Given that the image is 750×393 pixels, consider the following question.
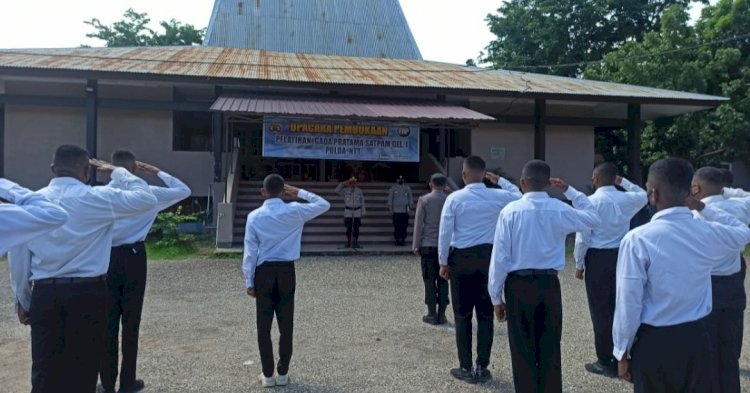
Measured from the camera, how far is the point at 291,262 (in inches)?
211

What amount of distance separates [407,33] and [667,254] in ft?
77.3

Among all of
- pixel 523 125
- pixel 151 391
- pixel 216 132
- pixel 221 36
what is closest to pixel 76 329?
pixel 151 391

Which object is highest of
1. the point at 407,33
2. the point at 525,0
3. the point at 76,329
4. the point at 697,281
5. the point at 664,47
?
the point at 525,0

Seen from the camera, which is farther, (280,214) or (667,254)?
(280,214)

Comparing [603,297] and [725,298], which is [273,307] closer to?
[603,297]

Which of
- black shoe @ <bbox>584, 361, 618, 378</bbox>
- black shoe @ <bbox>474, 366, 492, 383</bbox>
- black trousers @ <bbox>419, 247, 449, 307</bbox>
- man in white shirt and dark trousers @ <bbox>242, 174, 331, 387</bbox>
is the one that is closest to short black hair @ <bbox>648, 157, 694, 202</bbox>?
black shoe @ <bbox>474, 366, 492, 383</bbox>

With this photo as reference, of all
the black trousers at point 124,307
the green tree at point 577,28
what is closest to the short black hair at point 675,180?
the black trousers at point 124,307

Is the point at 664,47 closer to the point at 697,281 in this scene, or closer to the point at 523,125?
the point at 523,125

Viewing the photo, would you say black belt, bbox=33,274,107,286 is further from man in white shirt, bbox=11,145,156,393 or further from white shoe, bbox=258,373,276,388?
white shoe, bbox=258,373,276,388

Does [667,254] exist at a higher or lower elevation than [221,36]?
lower

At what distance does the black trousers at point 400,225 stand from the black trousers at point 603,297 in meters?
8.85

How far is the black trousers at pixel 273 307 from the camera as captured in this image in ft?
17.1

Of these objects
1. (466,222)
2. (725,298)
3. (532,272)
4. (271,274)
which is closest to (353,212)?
(466,222)

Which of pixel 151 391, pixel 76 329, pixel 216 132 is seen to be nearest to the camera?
pixel 76 329
